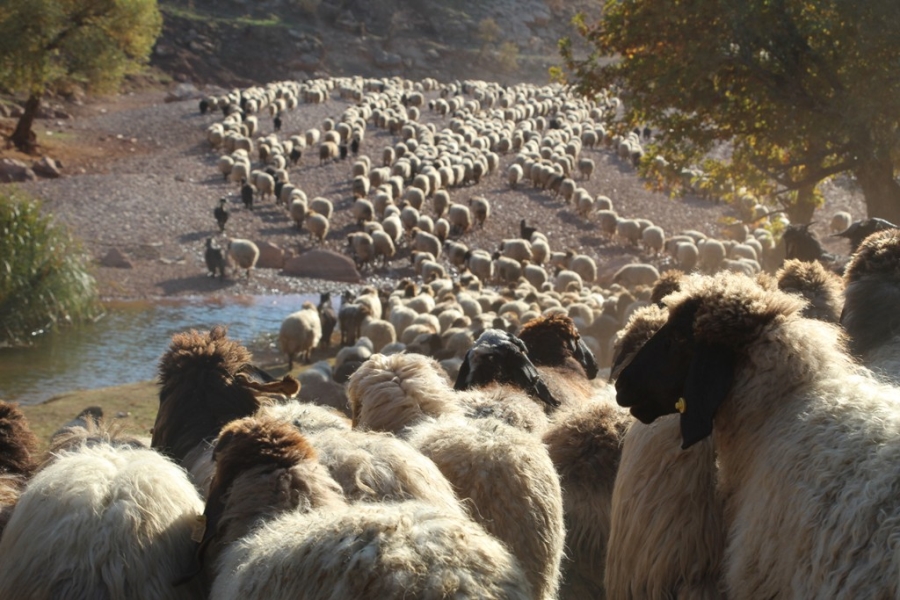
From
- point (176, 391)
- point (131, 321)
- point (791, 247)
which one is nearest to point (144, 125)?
point (131, 321)

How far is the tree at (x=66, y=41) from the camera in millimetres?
31359

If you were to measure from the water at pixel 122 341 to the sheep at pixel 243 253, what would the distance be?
1.44 m

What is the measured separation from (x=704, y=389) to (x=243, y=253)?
71.0 feet

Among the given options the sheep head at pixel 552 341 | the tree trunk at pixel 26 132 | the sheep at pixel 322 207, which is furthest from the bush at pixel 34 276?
the tree trunk at pixel 26 132

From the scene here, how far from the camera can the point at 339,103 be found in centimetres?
4903

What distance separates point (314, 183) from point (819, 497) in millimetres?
30466

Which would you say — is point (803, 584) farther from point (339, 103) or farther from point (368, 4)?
point (368, 4)

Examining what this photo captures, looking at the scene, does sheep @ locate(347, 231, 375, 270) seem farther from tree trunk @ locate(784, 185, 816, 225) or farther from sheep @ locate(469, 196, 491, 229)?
tree trunk @ locate(784, 185, 816, 225)

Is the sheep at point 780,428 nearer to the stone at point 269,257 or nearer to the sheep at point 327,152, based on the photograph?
the stone at point 269,257

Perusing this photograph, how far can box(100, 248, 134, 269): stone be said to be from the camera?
24.2 meters

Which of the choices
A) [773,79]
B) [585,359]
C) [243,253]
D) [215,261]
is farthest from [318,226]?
[585,359]

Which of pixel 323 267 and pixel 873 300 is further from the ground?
pixel 873 300

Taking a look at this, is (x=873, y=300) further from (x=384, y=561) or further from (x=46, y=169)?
(x=46, y=169)

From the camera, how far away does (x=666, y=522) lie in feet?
11.8
